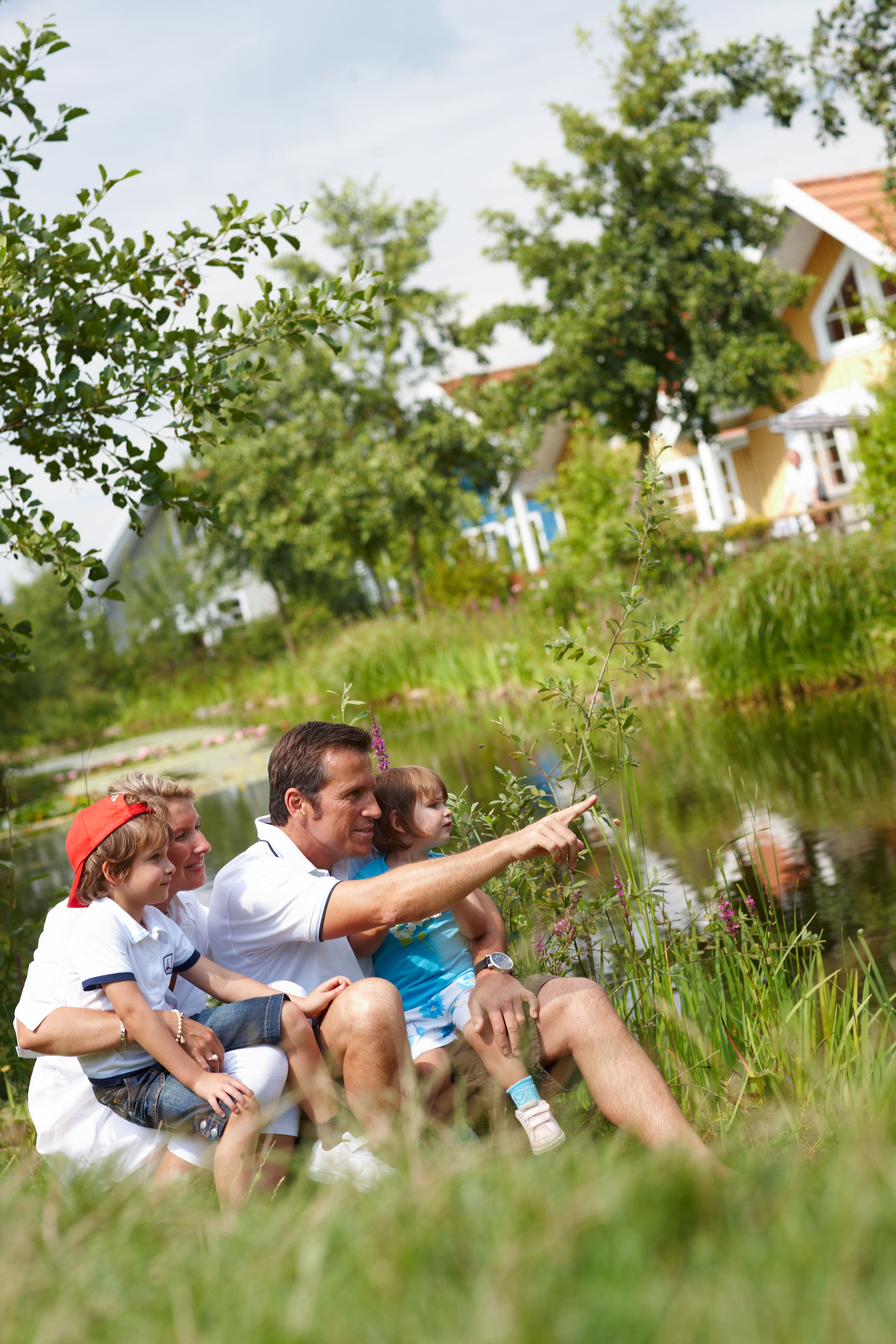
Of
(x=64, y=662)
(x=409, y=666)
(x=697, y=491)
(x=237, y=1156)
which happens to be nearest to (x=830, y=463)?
(x=697, y=491)

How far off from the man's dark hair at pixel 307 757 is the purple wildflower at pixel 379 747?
0.49 meters

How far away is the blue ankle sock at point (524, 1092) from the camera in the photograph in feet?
8.48

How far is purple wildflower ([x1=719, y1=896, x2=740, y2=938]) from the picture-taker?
141 inches

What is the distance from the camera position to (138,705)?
2686 cm

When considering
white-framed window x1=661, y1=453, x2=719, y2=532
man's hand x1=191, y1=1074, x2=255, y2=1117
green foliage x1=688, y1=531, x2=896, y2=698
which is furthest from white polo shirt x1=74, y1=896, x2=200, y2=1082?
white-framed window x1=661, y1=453, x2=719, y2=532

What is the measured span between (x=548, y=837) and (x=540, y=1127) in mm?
576

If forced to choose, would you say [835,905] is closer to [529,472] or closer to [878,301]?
[878,301]

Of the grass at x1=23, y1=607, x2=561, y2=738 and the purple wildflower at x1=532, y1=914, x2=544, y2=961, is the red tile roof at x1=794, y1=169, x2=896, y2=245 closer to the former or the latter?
the grass at x1=23, y1=607, x2=561, y2=738

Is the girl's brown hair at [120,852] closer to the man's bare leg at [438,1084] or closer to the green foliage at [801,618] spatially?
the man's bare leg at [438,1084]

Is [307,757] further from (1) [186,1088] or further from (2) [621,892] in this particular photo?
(2) [621,892]

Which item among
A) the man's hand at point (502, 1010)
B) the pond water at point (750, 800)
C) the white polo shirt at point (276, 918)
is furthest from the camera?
the pond water at point (750, 800)

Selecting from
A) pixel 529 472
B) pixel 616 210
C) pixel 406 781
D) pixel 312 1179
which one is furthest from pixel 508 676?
pixel 529 472

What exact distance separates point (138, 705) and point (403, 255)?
11529mm

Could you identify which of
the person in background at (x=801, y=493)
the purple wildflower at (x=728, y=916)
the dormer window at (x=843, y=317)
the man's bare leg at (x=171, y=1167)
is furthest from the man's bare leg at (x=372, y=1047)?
the dormer window at (x=843, y=317)
